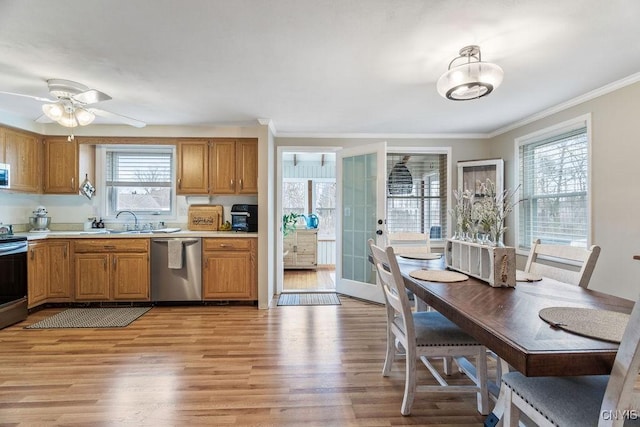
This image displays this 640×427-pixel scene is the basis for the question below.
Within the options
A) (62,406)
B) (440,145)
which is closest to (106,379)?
(62,406)

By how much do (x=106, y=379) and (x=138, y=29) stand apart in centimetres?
227

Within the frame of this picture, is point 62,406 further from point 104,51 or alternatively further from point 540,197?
point 540,197

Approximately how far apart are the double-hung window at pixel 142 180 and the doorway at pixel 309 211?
2429mm

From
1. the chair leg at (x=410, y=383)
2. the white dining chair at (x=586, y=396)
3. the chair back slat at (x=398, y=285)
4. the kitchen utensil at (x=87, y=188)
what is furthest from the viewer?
the kitchen utensil at (x=87, y=188)

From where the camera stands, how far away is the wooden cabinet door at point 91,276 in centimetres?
365

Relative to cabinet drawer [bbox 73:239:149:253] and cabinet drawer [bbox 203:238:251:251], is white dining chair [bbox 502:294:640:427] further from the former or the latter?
cabinet drawer [bbox 73:239:149:253]

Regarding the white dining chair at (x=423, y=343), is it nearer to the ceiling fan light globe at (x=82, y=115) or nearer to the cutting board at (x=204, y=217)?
the ceiling fan light globe at (x=82, y=115)

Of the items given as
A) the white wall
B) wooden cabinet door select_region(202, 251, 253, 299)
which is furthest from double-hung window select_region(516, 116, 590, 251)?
wooden cabinet door select_region(202, 251, 253, 299)

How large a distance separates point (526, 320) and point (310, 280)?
433 centimetres

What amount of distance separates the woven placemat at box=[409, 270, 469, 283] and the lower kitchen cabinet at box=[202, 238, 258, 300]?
233cm

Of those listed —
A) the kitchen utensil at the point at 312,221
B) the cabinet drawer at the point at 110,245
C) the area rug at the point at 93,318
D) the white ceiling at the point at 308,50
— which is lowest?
the area rug at the point at 93,318

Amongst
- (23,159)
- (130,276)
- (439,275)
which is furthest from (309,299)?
(23,159)

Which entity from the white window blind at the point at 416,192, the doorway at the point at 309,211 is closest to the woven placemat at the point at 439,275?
the white window blind at the point at 416,192

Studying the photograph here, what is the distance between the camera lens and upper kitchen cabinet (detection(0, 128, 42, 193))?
3.44 meters
